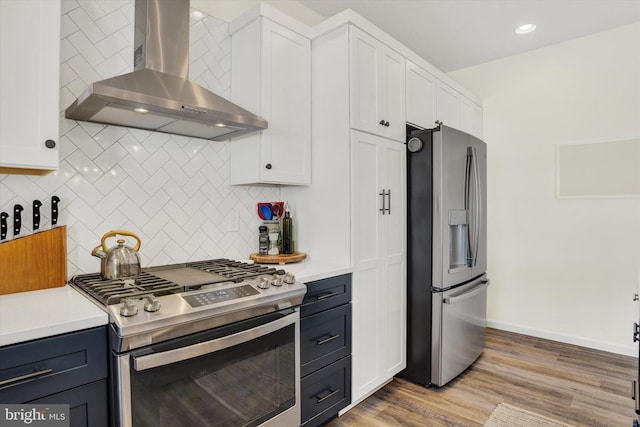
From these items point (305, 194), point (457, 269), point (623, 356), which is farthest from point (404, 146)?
point (623, 356)

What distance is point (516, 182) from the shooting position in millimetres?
3713

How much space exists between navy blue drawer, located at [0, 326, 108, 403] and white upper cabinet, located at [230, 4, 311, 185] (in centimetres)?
123

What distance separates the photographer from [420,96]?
2.84 metres

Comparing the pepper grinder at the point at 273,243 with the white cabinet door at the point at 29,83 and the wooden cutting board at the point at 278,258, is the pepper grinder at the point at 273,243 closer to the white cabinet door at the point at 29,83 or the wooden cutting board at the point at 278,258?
the wooden cutting board at the point at 278,258

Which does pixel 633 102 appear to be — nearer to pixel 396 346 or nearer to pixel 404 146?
pixel 404 146

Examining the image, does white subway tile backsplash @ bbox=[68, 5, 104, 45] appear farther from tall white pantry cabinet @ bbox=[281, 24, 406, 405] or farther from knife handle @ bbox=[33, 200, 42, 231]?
tall white pantry cabinet @ bbox=[281, 24, 406, 405]

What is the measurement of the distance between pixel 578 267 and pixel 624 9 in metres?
2.17

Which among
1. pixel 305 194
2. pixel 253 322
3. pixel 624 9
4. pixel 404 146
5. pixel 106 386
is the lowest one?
pixel 106 386

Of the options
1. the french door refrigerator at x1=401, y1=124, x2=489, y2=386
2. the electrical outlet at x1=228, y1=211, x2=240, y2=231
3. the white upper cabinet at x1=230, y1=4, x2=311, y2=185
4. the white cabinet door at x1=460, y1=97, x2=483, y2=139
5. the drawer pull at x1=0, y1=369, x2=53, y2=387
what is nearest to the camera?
the drawer pull at x1=0, y1=369, x2=53, y2=387

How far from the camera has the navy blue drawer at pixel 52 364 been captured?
41.3 inches

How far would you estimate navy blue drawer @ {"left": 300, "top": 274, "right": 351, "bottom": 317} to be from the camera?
1.91 metres

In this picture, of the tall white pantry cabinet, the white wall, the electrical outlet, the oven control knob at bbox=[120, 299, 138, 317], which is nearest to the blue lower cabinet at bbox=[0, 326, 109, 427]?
the oven control knob at bbox=[120, 299, 138, 317]

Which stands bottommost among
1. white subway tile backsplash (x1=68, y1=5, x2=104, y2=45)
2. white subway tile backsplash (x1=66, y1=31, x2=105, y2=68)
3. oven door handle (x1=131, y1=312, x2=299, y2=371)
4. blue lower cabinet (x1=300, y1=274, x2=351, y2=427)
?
blue lower cabinet (x1=300, y1=274, x2=351, y2=427)

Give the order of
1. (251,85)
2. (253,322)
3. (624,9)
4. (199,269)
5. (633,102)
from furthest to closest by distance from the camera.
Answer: (633,102) < (624,9) < (251,85) < (199,269) < (253,322)
